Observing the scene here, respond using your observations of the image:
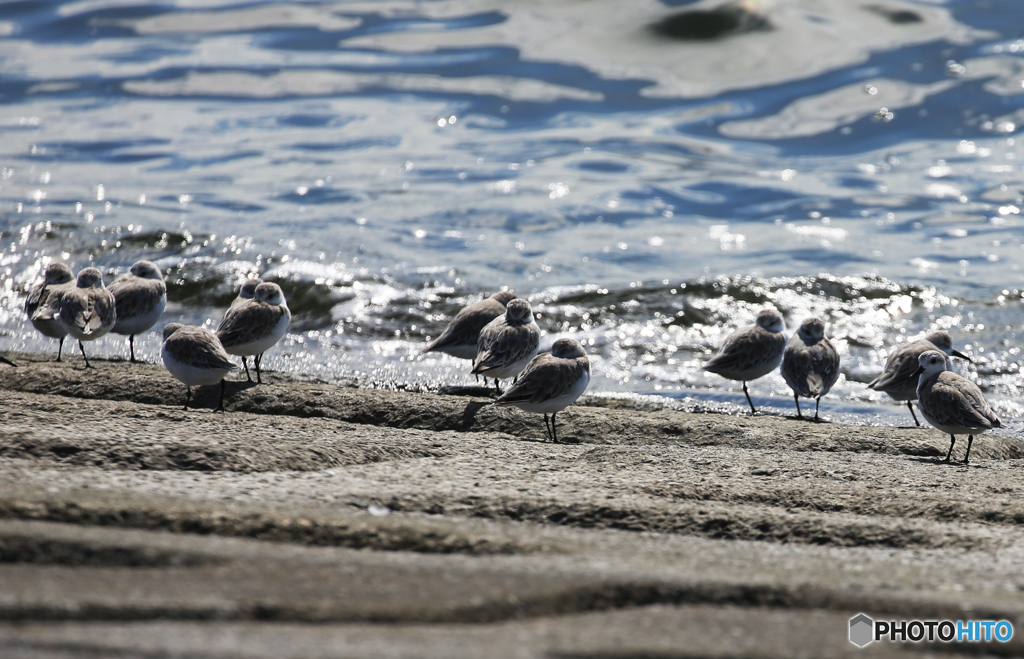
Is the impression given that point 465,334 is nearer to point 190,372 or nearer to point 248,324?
point 248,324

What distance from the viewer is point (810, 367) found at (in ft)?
28.9

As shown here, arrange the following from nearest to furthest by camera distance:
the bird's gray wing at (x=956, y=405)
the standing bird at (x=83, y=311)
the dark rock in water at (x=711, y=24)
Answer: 1. the bird's gray wing at (x=956, y=405)
2. the standing bird at (x=83, y=311)
3. the dark rock in water at (x=711, y=24)

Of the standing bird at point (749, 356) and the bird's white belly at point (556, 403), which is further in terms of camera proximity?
the standing bird at point (749, 356)

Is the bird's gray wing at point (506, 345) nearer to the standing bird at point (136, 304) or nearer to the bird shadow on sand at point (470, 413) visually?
the bird shadow on sand at point (470, 413)

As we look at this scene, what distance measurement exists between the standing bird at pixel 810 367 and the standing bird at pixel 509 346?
7.51 feet

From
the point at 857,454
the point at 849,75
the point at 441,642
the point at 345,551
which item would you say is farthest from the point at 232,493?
the point at 849,75

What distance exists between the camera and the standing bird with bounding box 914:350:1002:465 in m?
6.96

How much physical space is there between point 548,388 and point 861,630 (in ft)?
13.7

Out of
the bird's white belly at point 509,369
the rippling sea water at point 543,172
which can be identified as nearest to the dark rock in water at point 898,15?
the rippling sea water at point 543,172

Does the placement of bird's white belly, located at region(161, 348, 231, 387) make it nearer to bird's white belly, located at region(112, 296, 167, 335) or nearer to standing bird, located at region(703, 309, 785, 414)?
bird's white belly, located at region(112, 296, 167, 335)

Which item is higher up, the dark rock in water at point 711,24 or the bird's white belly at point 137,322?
the dark rock in water at point 711,24

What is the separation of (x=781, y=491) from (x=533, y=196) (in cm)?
1295

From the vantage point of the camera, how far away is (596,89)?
78.7ft

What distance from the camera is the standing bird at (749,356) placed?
9164 millimetres
